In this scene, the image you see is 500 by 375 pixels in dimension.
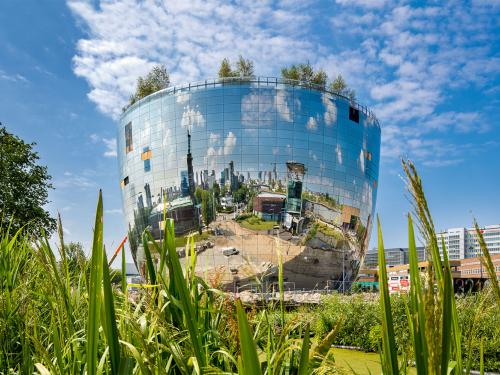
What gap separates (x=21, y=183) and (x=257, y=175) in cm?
1322

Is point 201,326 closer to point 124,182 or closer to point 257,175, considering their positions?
point 257,175

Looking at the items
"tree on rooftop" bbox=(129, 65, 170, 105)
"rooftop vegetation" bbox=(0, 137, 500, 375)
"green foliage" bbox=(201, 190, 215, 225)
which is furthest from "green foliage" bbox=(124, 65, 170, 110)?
"rooftop vegetation" bbox=(0, 137, 500, 375)

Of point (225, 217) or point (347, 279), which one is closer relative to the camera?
point (225, 217)

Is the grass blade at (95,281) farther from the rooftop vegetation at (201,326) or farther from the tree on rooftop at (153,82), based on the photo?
the tree on rooftop at (153,82)

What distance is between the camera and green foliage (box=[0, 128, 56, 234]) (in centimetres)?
1891

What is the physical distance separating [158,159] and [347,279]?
628 inches

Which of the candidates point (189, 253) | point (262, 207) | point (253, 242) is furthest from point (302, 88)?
point (189, 253)

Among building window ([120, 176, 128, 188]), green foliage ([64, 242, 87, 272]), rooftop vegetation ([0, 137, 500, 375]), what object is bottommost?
rooftop vegetation ([0, 137, 500, 375])

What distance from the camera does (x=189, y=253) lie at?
7.97 ft

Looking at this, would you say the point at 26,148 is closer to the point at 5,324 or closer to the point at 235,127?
the point at 235,127

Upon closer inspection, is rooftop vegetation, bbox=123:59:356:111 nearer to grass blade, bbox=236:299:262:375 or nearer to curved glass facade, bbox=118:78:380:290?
curved glass facade, bbox=118:78:380:290

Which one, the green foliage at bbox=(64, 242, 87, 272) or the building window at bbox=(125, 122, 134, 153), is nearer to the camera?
the green foliage at bbox=(64, 242, 87, 272)

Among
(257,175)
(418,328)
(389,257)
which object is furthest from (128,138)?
(418,328)

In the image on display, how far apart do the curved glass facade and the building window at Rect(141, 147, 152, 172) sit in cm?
7
